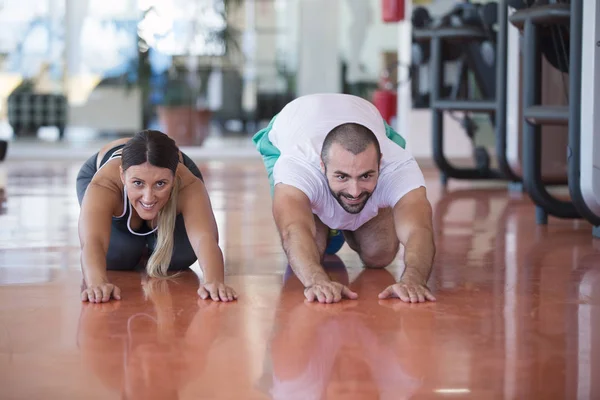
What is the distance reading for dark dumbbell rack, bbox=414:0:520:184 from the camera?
5.78 metres

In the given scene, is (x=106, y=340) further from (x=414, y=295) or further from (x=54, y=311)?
(x=414, y=295)

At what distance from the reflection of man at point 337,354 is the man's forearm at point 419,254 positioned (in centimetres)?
22

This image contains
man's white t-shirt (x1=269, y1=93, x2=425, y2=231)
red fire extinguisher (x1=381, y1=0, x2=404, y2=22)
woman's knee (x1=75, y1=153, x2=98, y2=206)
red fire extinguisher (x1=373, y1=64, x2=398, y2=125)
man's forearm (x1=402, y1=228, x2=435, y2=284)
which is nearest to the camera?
man's forearm (x1=402, y1=228, x2=435, y2=284)

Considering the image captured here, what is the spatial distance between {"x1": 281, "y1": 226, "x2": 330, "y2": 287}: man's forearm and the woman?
24cm

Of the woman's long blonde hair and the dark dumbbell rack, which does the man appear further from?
the dark dumbbell rack

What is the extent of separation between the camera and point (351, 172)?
9.97 feet

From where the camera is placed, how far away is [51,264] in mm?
3754

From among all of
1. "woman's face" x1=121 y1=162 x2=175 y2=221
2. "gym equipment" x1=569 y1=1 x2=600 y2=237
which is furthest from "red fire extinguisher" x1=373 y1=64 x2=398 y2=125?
"woman's face" x1=121 y1=162 x2=175 y2=221

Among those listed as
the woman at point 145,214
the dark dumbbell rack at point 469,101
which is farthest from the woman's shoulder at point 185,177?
the dark dumbbell rack at point 469,101

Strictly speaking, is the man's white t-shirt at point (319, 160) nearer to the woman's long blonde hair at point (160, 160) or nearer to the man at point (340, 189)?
the man at point (340, 189)

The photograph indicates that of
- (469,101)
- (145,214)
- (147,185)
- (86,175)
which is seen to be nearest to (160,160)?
(147,185)

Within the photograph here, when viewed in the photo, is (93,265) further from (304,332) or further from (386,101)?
(386,101)

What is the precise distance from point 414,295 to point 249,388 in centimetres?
105

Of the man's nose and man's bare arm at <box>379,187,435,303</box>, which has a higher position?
the man's nose
